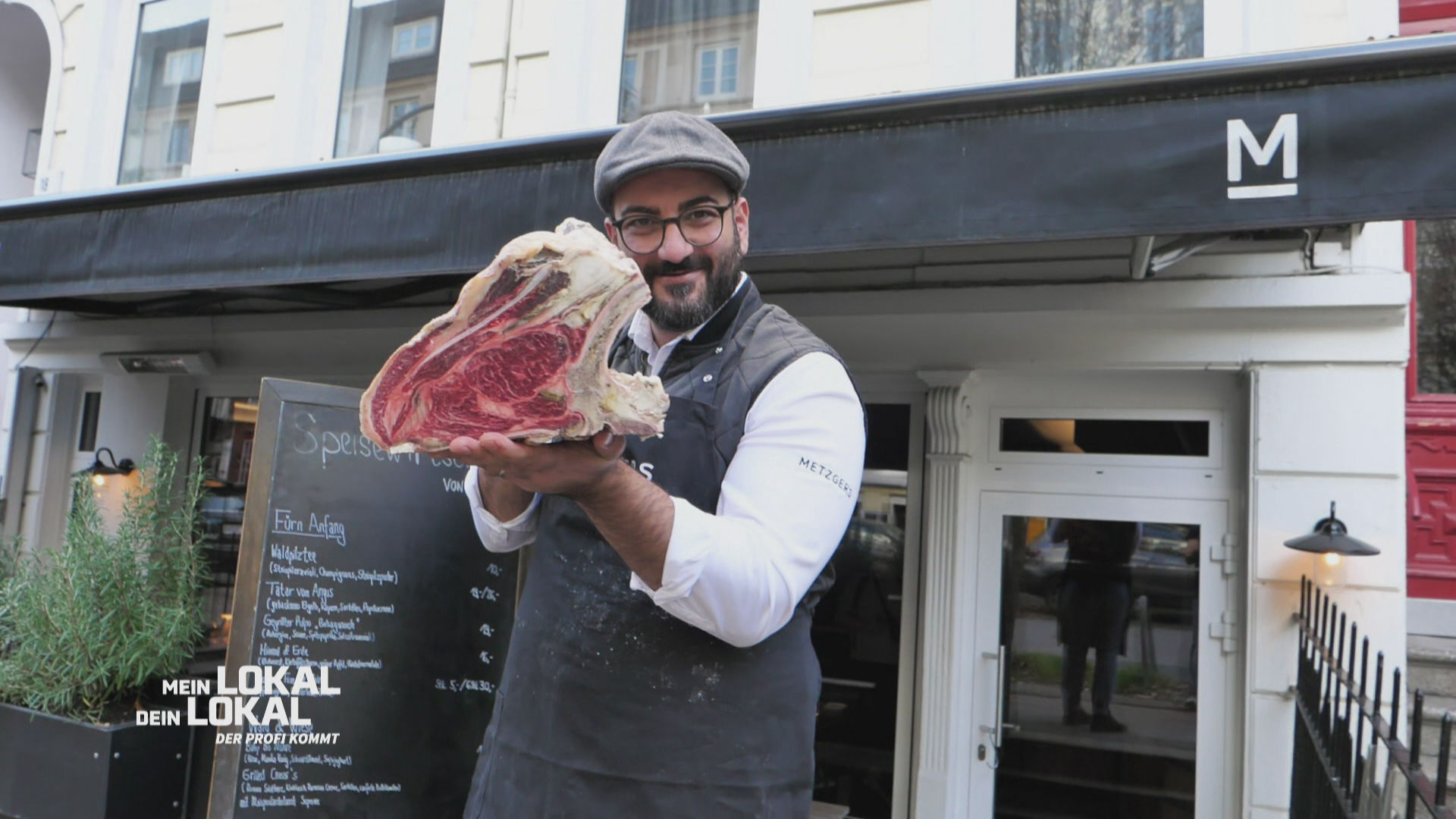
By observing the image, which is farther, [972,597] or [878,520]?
[878,520]

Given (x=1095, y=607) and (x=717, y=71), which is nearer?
(x=1095, y=607)

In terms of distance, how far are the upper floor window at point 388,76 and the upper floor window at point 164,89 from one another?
4.44 feet

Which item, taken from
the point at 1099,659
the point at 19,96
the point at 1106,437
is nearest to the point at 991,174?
the point at 1106,437

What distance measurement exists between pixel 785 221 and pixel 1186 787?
2947 millimetres

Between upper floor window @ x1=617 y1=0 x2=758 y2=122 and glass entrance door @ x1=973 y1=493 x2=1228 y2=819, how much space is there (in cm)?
254

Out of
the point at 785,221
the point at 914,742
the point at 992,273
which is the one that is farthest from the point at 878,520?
the point at 785,221

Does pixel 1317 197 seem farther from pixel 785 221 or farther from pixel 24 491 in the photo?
pixel 24 491

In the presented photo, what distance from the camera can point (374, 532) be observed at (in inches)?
132

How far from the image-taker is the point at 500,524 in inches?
63.0

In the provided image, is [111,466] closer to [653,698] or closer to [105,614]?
[105,614]

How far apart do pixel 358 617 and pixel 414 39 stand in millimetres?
4144

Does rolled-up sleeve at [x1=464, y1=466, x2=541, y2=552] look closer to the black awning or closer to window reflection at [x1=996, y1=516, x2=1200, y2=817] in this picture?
the black awning

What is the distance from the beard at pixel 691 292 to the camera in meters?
1.48

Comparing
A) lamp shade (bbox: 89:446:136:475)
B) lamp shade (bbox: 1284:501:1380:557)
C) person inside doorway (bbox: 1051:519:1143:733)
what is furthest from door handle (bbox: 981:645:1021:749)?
lamp shade (bbox: 89:446:136:475)
